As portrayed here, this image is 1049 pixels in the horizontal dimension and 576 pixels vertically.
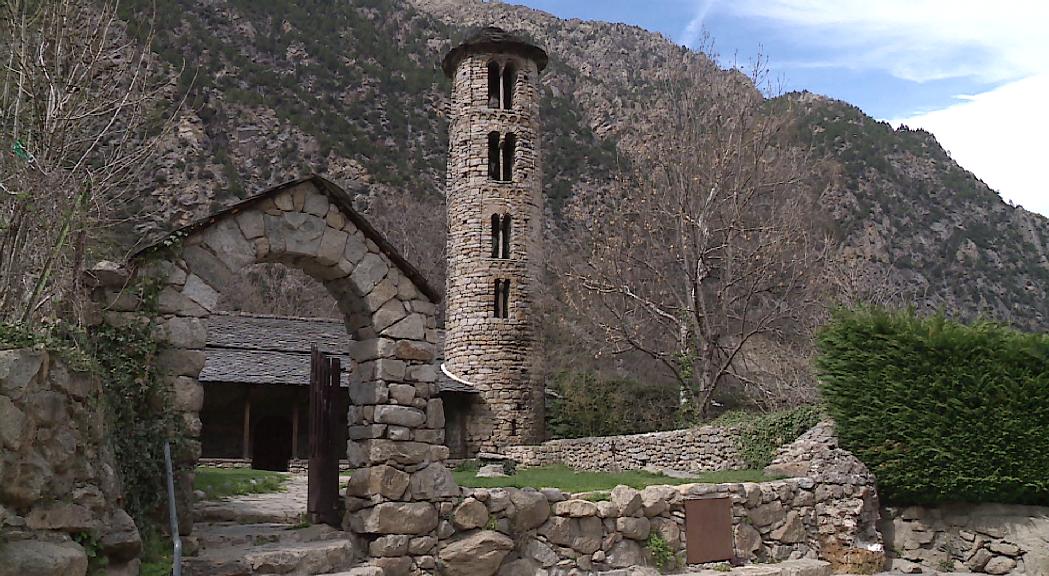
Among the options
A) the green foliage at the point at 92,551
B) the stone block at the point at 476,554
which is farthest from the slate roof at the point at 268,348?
the green foliage at the point at 92,551

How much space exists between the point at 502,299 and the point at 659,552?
13.5m

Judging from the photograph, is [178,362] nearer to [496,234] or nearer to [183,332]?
[183,332]

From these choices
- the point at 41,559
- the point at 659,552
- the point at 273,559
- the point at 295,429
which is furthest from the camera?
the point at 295,429

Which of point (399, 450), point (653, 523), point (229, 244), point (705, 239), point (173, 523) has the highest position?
point (705, 239)

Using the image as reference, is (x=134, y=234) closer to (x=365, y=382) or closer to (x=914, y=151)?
(x=365, y=382)

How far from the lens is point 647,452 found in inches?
705

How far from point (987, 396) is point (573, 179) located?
40.8 m

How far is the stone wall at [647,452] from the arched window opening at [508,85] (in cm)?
980

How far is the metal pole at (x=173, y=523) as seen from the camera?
5.53 metres

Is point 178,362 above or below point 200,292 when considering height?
below

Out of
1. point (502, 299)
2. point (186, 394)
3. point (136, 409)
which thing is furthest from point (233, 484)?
point (502, 299)

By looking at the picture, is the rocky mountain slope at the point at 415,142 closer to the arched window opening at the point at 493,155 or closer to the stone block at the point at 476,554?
the arched window opening at the point at 493,155

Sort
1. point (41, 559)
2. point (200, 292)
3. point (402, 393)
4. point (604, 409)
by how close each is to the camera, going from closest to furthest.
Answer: point (41, 559), point (200, 292), point (402, 393), point (604, 409)

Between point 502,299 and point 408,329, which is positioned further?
point 502,299
